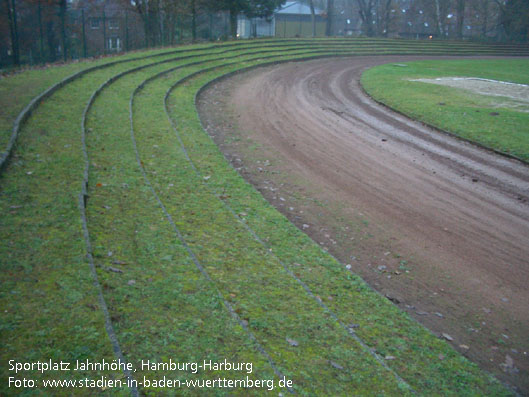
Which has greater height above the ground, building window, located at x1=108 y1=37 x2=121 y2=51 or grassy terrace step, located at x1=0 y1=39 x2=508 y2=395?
building window, located at x1=108 y1=37 x2=121 y2=51

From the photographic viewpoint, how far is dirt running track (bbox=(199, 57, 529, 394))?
6.23 meters

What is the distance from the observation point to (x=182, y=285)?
18.5ft

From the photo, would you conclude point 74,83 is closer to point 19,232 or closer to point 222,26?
point 19,232

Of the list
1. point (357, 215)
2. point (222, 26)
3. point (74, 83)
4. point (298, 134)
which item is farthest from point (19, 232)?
Answer: point (222, 26)

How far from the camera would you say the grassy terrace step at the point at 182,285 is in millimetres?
4508

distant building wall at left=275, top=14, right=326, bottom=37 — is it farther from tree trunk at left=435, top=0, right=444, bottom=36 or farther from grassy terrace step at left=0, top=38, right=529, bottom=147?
grassy terrace step at left=0, top=38, right=529, bottom=147

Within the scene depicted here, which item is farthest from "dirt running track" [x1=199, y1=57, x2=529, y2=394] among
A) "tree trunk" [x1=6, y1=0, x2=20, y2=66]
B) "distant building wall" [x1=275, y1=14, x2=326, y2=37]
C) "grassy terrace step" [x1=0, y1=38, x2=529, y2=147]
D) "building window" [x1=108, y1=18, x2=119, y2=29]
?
"distant building wall" [x1=275, y1=14, x2=326, y2=37]

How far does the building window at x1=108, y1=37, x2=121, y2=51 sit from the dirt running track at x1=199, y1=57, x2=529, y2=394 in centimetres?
1325

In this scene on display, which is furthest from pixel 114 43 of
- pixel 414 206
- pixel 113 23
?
pixel 414 206

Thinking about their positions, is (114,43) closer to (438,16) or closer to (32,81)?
(32,81)

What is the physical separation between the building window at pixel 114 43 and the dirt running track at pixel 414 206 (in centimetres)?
1325

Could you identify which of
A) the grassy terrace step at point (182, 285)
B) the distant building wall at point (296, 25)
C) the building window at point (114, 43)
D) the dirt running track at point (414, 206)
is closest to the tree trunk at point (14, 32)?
the building window at point (114, 43)

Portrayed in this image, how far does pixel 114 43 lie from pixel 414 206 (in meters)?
24.9

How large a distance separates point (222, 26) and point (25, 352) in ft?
140
